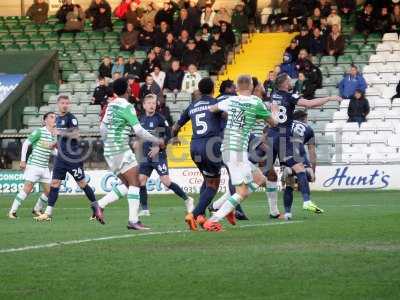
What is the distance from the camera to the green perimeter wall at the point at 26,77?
32.2m

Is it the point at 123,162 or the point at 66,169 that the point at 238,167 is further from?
the point at 66,169

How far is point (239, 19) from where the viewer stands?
34.7 metres

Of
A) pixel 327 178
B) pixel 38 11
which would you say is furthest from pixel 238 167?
pixel 38 11

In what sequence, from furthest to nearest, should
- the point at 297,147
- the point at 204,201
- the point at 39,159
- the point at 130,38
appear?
the point at 130,38 < the point at 39,159 < the point at 297,147 < the point at 204,201

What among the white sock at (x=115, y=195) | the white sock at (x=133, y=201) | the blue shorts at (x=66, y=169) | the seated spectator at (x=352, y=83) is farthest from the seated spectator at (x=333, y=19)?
the white sock at (x=133, y=201)

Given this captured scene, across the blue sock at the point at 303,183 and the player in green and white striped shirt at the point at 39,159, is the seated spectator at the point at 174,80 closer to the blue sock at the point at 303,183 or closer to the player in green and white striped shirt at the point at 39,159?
the player in green and white striped shirt at the point at 39,159

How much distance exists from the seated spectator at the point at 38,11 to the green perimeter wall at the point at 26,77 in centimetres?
308

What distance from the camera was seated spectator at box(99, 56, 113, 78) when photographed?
32.2 metres

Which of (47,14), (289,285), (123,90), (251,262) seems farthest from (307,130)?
(47,14)

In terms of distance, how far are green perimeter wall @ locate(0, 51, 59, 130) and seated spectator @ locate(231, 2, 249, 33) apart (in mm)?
5811

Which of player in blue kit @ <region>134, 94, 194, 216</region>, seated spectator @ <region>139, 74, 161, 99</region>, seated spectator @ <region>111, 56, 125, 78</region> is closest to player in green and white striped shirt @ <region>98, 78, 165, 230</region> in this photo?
player in blue kit @ <region>134, 94, 194, 216</region>

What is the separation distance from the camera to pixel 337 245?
11.6 metres

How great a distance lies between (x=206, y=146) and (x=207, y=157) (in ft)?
0.86

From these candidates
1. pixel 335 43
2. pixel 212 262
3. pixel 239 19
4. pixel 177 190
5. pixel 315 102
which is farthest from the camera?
pixel 239 19
